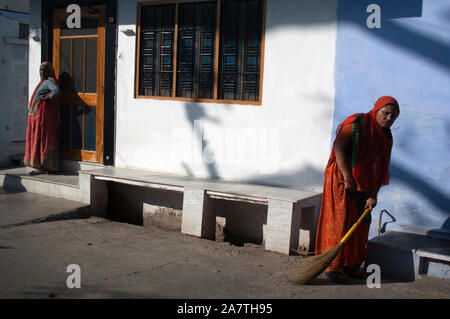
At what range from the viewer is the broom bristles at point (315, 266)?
4184mm

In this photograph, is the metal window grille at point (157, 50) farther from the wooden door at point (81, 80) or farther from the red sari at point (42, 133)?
the red sari at point (42, 133)

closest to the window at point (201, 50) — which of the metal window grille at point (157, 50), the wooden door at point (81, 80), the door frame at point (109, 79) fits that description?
the metal window grille at point (157, 50)

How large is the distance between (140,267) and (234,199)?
1.40 m

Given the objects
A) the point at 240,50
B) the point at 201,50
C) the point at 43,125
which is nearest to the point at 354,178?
the point at 240,50

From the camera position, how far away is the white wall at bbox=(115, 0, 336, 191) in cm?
558

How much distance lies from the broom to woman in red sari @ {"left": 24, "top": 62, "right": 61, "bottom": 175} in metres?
4.93

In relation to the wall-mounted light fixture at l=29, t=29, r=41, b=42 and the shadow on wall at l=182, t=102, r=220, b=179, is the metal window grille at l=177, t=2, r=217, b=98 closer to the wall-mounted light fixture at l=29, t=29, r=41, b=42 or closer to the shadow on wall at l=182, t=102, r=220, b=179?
the shadow on wall at l=182, t=102, r=220, b=179

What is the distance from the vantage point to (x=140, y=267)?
4.64 metres

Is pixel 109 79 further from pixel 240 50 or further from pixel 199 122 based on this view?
pixel 240 50

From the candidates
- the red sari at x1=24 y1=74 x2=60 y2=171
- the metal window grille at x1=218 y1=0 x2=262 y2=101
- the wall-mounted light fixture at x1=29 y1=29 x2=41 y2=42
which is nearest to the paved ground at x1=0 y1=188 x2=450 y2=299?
the red sari at x1=24 y1=74 x2=60 y2=171

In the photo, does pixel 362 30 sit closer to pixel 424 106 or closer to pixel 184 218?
pixel 424 106

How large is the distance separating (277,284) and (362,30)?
278 centimetres
